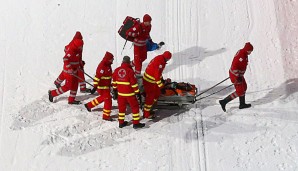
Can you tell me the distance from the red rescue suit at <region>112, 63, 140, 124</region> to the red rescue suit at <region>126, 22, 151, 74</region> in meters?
1.49

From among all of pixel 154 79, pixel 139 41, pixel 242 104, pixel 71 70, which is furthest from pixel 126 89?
pixel 242 104

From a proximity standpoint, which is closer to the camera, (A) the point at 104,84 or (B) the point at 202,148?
(B) the point at 202,148

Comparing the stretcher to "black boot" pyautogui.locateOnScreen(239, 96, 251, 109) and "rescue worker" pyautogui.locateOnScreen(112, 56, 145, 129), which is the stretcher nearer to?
"rescue worker" pyautogui.locateOnScreen(112, 56, 145, 129)

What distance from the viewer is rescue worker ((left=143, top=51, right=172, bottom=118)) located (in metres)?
10.7

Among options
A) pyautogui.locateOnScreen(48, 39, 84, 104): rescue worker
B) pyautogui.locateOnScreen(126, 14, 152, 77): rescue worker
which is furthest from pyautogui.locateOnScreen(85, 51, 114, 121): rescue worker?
pyautogui.locateOnScreen(126, 14, 152, 77): rescue worker

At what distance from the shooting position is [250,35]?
536 inches

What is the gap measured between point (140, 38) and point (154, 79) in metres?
1.47

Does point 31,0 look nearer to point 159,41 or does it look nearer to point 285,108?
point 159,41

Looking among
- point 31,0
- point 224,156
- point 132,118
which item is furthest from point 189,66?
point 31,0

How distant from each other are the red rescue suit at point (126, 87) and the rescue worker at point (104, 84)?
1.02 feet

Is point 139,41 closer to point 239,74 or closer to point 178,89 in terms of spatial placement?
point 178,89

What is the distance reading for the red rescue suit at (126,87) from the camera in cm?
1031

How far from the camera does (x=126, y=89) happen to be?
10422 mm

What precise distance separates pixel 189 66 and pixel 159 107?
71.4 inches
